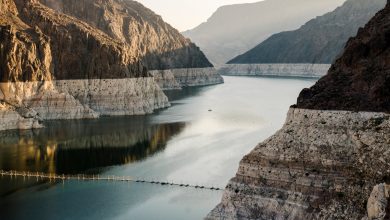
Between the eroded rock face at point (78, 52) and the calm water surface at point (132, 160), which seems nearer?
the calm water surface at point (132, 160)

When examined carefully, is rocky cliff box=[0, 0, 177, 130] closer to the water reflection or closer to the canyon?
the canyon

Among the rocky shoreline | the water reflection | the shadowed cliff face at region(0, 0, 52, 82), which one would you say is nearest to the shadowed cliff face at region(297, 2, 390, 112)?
the water reflection

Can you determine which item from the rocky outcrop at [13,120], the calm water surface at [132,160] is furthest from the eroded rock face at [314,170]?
the rocky outcrop at [13,120]

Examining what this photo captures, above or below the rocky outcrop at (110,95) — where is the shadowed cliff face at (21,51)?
above

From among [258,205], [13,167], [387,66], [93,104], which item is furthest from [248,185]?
[93,104]

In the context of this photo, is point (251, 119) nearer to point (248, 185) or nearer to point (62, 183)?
point (62, 183)

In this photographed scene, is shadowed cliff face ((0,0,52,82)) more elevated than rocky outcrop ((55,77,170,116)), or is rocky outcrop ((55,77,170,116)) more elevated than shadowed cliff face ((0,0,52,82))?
shadowed cliff face ((0,0,52,82))

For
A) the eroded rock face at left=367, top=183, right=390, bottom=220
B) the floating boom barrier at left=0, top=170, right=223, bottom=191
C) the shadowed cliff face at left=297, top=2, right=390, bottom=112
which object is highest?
the shadowed cliff face at left=297, top=2, right=390, bottom=112

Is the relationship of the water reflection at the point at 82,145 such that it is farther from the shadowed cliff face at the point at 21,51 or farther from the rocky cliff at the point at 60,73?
the shadowed cliff face at the point at 21,51
